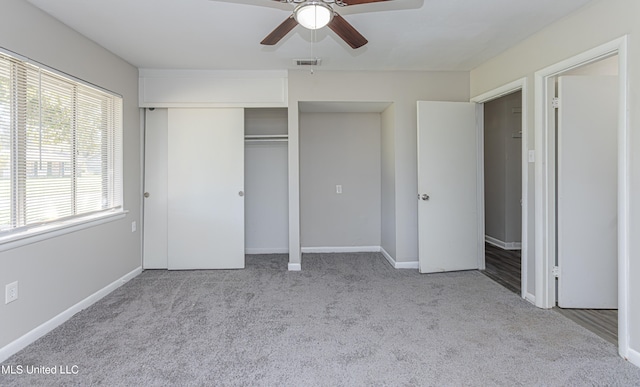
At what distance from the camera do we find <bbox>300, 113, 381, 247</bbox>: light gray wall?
454cm

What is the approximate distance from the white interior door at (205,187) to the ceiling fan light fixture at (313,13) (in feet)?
7.21

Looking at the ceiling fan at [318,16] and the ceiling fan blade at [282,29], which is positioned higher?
the ceiling fan blade at [282,29]

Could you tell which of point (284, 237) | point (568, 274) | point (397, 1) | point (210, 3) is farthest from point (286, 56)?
point (568, 274)

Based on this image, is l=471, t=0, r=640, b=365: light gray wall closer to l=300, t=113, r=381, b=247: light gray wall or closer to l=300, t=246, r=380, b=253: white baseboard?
l=300, t=113, r=381, b=247: light gray wall

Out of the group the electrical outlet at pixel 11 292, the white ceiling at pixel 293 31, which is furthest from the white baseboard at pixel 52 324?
the white ceiling at pixel 293 31

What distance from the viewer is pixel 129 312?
2.64m

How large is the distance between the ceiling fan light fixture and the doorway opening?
12.5ft

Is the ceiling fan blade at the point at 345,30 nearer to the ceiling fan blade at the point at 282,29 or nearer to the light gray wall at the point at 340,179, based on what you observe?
the ceiling fan blade at the point at 282,29

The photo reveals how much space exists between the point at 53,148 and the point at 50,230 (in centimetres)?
65

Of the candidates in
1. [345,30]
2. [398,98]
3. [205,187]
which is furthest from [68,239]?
[398,98]

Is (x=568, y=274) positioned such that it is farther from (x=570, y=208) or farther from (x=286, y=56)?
(x=286, y=56)

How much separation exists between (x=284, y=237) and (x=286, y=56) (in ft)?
8.04

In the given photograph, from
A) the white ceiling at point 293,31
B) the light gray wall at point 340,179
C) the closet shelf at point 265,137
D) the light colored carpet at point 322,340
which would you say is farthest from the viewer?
the light gray wall at point 340,179

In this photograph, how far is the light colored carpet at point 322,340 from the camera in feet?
5.89
